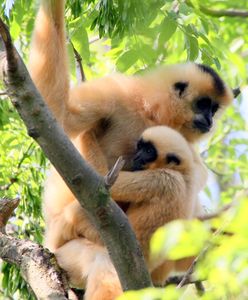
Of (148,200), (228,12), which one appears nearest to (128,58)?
(148,200)

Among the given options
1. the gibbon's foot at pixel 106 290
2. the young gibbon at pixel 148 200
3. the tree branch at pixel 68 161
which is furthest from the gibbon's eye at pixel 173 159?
the tree branch at pixel 68 161

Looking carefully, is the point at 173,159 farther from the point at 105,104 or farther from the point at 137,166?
the point at 105,104

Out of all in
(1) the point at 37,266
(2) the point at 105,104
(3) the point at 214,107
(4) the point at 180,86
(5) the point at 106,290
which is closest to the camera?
(5) the point at 106,290

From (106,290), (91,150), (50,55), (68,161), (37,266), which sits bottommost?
(106,290)

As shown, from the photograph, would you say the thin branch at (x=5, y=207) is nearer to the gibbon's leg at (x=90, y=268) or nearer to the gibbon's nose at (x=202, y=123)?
the gibbon's leg at (x=90, y=268)

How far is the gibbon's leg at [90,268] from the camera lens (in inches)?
197

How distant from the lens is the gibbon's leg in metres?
5.01

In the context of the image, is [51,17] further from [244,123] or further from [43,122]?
[244,123]

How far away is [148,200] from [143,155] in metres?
0.50

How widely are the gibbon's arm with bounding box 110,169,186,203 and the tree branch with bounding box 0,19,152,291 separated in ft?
4.17

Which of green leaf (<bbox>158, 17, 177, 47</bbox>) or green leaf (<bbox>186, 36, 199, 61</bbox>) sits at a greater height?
green leaf (<bbox>158, 17, 177, 47</bbox>)

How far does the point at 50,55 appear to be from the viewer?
16.7 feet

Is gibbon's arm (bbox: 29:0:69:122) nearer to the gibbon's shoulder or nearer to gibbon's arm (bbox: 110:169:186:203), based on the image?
gibbon's arm (bbox: 110:169:186:203)

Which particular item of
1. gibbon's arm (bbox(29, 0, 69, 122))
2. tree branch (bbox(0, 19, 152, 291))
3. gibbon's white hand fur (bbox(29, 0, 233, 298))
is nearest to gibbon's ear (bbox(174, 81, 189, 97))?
gibbon's white hand fur (bbox(29, 0, 233, 298))
